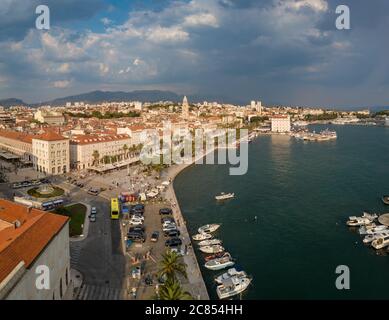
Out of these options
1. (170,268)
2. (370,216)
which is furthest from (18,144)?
(370,216)

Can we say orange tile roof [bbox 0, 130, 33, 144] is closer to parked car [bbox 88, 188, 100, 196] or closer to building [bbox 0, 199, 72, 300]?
parked car [bbox 88, 188, 100, 196]

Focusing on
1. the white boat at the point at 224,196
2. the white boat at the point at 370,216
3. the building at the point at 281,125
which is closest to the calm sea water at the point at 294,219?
the white boat at the point at 224,196

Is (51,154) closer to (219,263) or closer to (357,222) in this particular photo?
(219,263)

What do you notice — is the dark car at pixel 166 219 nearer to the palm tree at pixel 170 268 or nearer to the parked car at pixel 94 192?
the palm tree at pixel 170 268

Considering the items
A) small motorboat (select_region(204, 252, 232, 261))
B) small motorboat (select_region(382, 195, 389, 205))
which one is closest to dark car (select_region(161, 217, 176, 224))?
small motorboat (select_region(204, 252, 232, 261))
